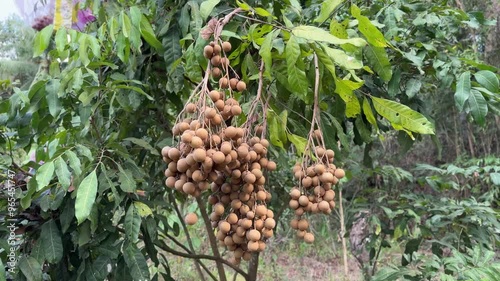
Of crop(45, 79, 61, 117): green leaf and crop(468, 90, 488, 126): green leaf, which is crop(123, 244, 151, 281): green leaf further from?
crop(468, 90, 488, 126): green leaf

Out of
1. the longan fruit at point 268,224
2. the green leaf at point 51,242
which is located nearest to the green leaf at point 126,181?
the green leaf at point 51,242

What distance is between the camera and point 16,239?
1.14 meters

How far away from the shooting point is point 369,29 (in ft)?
2.45

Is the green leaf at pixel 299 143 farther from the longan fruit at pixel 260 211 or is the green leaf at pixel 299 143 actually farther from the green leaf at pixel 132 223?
the green leaf at pixel 132 223

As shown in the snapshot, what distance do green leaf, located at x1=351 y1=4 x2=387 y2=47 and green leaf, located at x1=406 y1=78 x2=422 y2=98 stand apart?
0.43 meters

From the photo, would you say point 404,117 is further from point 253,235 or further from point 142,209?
→ point 142,209

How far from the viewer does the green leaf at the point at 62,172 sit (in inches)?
35.1

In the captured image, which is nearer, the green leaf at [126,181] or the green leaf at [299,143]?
the green leaf at [299,143]

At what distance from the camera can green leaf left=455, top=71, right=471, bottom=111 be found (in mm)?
1037

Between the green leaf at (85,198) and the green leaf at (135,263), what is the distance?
23 cm

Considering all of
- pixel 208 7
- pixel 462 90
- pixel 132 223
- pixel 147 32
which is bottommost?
pixel 132 223

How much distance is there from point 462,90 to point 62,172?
0.89 metres

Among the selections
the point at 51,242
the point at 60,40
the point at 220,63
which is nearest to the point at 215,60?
the point at 220,63

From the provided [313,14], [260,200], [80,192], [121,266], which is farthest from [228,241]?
[313,14]
